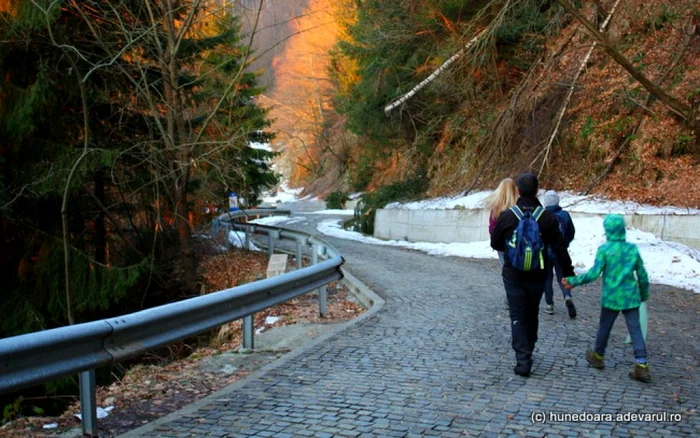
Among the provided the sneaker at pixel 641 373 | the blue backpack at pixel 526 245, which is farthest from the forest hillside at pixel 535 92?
the sneaker at pixel 641 373

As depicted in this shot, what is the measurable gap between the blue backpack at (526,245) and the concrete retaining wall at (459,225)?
8447 mm

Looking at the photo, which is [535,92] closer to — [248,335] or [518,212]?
[518,212]

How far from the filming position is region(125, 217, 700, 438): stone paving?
14.2 ft

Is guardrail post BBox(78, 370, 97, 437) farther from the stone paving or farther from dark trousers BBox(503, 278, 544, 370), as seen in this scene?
dark trousers BBox(503, 278, 544, 370)

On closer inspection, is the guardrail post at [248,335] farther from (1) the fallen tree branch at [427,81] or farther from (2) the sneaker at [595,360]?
(1) the fallen tree branch at [427,81]

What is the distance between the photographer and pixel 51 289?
12.9 metres

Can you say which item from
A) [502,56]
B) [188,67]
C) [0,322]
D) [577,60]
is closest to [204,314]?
[0,322]

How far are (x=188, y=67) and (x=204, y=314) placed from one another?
37.1 ft

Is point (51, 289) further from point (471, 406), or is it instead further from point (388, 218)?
point (388, 218)

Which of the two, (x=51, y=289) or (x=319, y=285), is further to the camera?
(x=51, y=289)

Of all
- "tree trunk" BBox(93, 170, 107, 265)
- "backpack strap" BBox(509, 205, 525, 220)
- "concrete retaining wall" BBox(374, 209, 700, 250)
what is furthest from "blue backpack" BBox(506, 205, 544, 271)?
"tree trunk" BBox(93, 170, 107, 265)

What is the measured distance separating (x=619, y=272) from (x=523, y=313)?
98 cm

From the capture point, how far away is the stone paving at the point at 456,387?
14.2 ft

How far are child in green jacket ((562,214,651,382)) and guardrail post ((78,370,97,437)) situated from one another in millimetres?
4301
